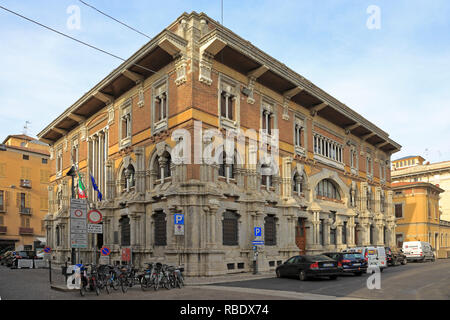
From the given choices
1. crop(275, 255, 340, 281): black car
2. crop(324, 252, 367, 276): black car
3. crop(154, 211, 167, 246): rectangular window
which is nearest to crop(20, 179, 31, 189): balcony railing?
crop(154, 211, 167, 246): rectangular window

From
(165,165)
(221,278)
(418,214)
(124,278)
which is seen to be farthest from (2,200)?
(418,214)

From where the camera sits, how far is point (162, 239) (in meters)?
24.3

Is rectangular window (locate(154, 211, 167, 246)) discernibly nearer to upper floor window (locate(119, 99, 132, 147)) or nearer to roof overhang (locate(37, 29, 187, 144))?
upper floor window (locate(119, 99, 132, 147))

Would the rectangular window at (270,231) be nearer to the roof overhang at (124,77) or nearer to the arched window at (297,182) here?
the arched window at (297,182)

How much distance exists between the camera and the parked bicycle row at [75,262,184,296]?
15.1 meters

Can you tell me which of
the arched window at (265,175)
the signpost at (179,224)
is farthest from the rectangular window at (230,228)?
the arched window at (265,175)

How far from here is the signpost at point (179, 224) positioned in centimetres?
2123

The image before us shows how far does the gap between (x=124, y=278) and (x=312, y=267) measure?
326 inches

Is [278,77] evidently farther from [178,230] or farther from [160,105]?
[178,230]

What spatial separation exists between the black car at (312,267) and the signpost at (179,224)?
5.60 meters

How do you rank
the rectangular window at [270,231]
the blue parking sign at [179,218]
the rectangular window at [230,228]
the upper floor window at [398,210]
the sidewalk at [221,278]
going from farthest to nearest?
the upper floor window at [398,210], the rectangular window at [270,231], the rectangular window at [230,228], the blue parking sign at [179,218], the sidewalk at [221,278]

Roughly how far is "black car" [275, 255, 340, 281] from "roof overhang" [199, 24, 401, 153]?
11.7m
